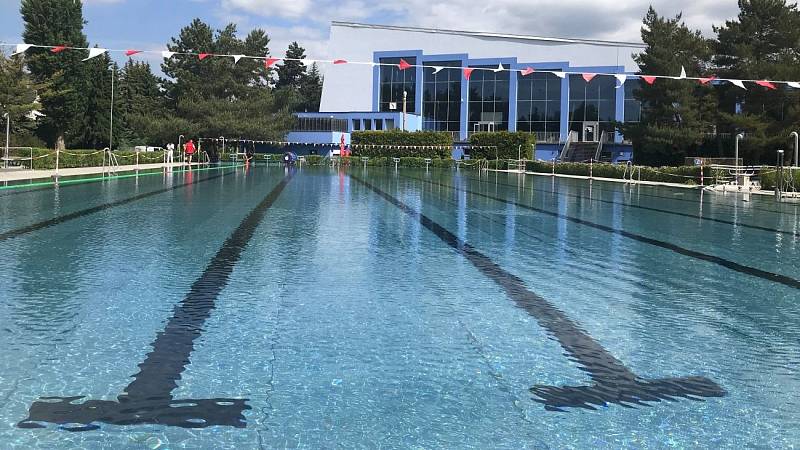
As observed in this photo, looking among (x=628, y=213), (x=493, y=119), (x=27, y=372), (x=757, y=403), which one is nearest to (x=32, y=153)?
(x=628, y=213)

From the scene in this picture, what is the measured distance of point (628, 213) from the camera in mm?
17422

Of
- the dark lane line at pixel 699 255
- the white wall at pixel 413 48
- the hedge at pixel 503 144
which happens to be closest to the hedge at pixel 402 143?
the hedge at pixel 503 144

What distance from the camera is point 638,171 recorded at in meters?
36.0

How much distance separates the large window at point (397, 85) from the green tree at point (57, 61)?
30042mm

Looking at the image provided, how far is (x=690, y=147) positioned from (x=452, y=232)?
36.8m

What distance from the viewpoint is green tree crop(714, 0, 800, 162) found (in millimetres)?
35438

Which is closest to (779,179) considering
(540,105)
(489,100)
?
(540,105)

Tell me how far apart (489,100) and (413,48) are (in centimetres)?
945

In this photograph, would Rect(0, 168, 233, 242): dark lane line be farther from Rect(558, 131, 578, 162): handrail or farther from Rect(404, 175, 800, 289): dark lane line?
Rect(558, 131, 578, 162): handrail

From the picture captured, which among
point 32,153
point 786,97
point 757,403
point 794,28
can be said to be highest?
point 794,28

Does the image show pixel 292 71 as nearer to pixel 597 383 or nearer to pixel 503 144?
pixel 503 144

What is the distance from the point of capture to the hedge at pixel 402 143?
58969mm

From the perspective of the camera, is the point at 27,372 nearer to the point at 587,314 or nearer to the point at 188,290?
the point at 188,290

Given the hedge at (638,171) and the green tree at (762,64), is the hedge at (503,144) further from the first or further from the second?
the green tree at (762,64)
